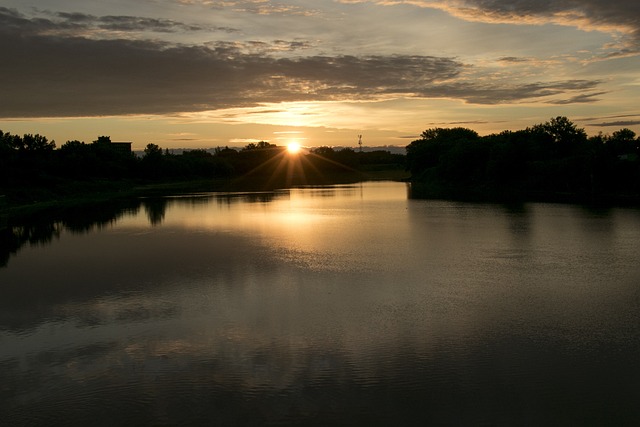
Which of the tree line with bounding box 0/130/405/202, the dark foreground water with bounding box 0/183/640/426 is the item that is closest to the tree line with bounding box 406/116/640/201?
the dark foreground water with bounding box 0/183/640/426

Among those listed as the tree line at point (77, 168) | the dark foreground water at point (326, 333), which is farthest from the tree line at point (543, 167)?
the tree line at point (77, 168)

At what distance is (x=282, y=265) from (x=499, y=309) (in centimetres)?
972

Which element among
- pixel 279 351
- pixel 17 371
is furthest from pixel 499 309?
pixel 17 371

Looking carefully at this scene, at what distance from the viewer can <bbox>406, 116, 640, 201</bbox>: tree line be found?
59031 mm

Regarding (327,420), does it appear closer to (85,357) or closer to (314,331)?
(314,331)

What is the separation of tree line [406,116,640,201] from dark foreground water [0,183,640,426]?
33.4m

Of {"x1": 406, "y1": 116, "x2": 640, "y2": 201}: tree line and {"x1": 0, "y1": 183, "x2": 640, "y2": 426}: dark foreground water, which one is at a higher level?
{"x1": 406, "y1": 116, "x2": 640, "y2": 201}: tree line

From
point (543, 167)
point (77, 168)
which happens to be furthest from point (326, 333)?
point (77, 168)

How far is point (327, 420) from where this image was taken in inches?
382

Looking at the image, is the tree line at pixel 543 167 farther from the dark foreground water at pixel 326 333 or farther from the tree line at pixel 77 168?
the tree line at pixel 77 168

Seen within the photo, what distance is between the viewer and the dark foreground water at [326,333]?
10211 mm

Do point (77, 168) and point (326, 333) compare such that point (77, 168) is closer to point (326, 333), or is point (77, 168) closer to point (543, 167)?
point (543, 167)

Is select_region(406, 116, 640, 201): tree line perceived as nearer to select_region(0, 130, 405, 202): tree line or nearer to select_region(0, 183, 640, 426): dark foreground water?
select_region(0, 183, 640, 426): dark foreground water

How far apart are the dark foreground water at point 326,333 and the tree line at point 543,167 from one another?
110 feet
